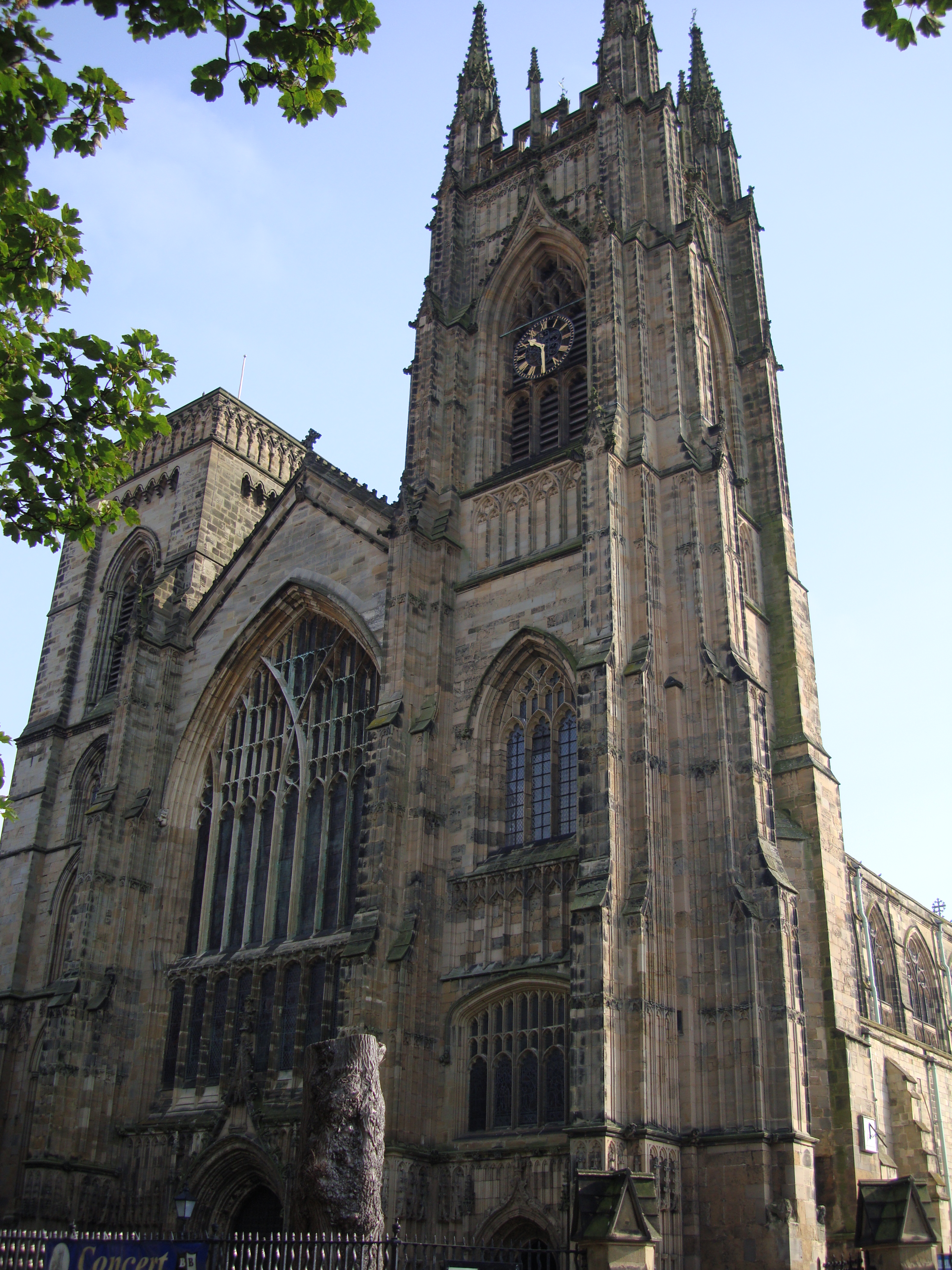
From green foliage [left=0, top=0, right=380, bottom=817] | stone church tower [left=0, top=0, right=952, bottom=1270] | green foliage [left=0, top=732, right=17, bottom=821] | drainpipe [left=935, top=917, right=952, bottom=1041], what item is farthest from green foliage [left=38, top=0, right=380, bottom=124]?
drainpipe [left=935, top=917, right=952, bottom=1041]

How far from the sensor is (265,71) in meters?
10.4

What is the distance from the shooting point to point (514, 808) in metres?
24.1

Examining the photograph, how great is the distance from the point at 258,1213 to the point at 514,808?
878cm

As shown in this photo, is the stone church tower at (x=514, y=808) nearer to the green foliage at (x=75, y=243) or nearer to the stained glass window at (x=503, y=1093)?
the stained glass window at (x=503, y=1093)

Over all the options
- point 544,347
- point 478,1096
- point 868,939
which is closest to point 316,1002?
point 478,1096

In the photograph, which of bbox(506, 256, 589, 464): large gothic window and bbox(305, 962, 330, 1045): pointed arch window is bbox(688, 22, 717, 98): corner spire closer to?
bbox(506, 256, 589, 464): large gothic window

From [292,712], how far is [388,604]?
12.7 ft

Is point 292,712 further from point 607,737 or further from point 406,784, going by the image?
point 607,737

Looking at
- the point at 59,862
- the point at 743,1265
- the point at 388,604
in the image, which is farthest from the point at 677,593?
the point at 59,862

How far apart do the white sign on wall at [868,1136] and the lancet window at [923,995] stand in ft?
40.0

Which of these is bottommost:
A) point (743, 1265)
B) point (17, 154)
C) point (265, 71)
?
point (743, 1265)

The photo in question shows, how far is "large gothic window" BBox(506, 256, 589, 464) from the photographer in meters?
28.4

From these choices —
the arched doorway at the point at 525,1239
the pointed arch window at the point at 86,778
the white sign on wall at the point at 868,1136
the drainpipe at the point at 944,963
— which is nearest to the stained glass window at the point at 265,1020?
the arched doorway at the point at 525,1239

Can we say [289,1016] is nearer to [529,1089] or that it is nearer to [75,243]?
[529,1089]
